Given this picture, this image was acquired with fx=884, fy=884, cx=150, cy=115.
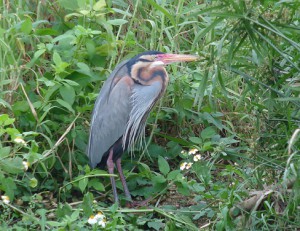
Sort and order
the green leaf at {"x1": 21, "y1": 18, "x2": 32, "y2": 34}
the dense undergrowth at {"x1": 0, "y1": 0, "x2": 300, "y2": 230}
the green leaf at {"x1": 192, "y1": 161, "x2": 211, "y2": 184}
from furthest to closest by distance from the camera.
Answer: the green leaf at {"x1": 21, "y1": 18, "x2": 32, "y2": 34}, the green leaf at {"x1": 192, "y1": 161, "x2": 211, "y2": 184}, the dense undergrowth at {"x1": 0, "y1": 0, "x2": 300, "y2": 230}

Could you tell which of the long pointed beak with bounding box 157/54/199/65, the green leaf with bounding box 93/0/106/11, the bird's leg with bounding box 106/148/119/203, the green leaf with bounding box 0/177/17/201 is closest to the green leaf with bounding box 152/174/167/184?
the bird's leg with bounding box 106/148/119/203

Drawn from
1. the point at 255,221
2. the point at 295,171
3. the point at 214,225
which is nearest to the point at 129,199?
the point at 214,225

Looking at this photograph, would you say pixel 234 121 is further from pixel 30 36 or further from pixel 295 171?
pixel 295 171

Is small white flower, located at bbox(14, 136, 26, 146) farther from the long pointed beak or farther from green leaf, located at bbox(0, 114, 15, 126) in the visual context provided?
the long pointed beak

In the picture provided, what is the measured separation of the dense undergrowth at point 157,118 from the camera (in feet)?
13.4

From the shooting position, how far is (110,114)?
17.5ft

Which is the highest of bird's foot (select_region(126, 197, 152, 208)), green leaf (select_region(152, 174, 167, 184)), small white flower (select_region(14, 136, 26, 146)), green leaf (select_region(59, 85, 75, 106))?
green leaf (select_region(59, 85, 75, 106))

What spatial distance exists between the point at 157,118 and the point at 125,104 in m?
0.23

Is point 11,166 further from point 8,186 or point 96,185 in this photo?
point 96,185

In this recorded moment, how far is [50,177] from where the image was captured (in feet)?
17.2

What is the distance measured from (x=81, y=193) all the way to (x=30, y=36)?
3.29 feet

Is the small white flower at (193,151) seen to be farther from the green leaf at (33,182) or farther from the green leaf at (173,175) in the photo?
the green leaf at (33,182)

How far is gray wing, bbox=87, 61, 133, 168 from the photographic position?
17.2 ft

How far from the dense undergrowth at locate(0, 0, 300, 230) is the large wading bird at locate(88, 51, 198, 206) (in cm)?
9
